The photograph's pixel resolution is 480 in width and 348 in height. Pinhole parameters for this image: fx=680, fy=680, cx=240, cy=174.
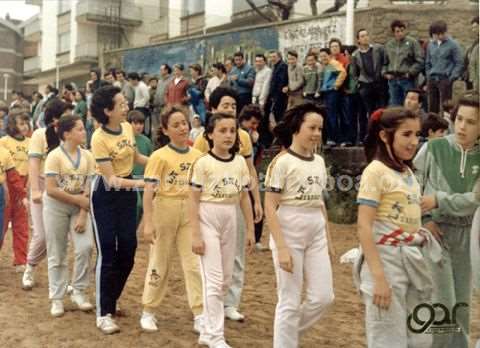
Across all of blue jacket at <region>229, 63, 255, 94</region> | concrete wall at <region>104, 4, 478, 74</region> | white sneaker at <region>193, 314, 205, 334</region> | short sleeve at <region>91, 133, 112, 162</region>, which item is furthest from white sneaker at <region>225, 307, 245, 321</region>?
blue jacket at <region>229, 63, 255, 94</region>

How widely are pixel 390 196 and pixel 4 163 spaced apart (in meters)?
5.00

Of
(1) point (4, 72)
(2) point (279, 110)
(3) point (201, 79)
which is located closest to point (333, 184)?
(2) point (279, 110)

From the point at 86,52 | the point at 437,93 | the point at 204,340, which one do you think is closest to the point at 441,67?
the point at 437,93

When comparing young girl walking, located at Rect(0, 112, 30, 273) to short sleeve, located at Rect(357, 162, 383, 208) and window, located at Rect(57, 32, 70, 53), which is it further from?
window, located at Rect(57, 32, 70, 53)

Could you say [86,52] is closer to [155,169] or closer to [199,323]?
[155,169]

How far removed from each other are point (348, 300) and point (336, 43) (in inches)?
216

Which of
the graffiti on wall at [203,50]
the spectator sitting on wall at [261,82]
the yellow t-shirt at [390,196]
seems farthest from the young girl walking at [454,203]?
the graffiti on wall at [203,50]

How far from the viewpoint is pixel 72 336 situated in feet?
16.8

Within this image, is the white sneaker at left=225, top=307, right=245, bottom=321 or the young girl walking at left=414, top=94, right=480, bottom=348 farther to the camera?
the white sneaker at left=225, top=307, right=245, bottom=321

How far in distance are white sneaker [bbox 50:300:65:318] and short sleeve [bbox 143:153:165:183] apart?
1563 millimetres

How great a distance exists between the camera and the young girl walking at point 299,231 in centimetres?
418

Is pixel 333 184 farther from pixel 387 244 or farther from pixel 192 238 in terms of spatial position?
pixel 387 244

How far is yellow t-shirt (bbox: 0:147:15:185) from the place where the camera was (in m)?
7.22

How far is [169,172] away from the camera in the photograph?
5035 mm
